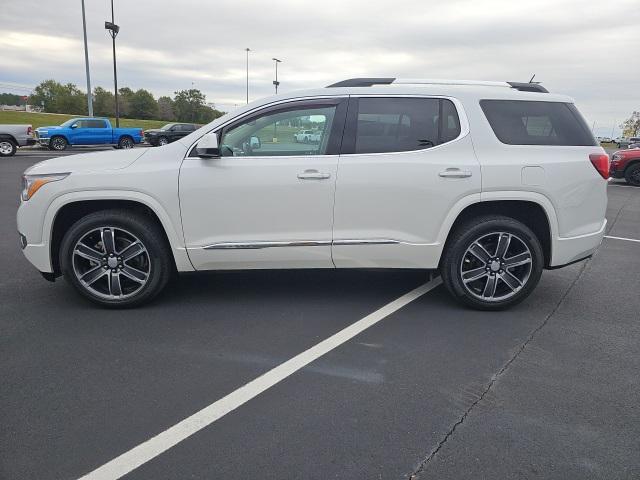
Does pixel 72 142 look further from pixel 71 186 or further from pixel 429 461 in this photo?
pixel 429 461

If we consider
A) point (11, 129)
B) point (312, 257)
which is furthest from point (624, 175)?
point (11, 129)

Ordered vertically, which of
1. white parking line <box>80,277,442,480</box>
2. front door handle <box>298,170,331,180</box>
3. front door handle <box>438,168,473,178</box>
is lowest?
white parking line <box>80,277,442,480</box>

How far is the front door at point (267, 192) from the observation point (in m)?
4.23

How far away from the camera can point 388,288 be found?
17.0 feet

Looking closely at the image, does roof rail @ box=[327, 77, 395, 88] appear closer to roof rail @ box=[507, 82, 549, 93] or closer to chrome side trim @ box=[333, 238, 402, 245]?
roof rail @ box=[507, 82, 549, 93]

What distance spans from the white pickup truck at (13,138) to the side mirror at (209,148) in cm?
2112

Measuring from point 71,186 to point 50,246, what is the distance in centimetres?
54

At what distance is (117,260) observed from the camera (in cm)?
439

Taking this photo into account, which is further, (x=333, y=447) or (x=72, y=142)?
(x=72, y=142)

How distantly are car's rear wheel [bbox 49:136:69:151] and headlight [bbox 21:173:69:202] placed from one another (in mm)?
23909

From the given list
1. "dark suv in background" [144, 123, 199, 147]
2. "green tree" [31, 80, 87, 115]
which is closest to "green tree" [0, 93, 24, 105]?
"green tree" [31, 80, 87, 115]

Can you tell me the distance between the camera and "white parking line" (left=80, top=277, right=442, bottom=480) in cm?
244

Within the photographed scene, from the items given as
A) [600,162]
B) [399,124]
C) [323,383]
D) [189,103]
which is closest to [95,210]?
[323,383]

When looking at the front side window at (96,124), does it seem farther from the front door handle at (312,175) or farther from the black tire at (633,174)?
the front door handle at (312,175)
